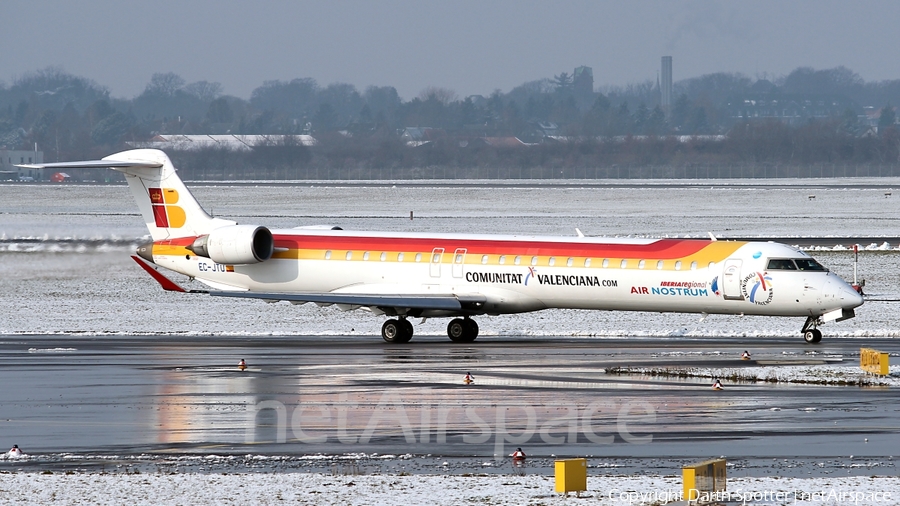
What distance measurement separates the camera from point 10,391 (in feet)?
66.4

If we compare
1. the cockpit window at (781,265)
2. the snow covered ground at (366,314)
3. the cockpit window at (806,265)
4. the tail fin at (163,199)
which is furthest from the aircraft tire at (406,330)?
the cockpit window at (806,265)

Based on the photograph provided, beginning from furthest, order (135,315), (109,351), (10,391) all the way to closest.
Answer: (135,315) → (109,351) → (10,391)

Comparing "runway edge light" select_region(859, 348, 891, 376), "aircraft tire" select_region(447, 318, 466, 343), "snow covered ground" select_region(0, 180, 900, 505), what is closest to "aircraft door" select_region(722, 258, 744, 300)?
"snow covered ground" select_region(0, 180, 900, 505)

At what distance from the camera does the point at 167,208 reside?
108ft

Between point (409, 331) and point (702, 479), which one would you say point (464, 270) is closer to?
point (409, 331)

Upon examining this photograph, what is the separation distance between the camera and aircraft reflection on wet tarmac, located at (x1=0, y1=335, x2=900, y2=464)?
604 inches

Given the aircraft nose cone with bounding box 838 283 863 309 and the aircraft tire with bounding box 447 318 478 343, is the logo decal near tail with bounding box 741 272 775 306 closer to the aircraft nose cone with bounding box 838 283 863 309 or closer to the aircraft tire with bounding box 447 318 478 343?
the aircraft nose cone with bounding box 838 283 863 309

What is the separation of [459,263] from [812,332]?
8.25 metres

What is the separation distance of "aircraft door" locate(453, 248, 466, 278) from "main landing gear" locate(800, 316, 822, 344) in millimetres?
7968

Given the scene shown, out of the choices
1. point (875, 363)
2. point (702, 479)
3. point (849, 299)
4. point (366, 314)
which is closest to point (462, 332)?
point (366, 314)

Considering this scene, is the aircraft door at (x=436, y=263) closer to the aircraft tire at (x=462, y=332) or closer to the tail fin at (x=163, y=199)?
the aircraft tire at (x=462, y=332)

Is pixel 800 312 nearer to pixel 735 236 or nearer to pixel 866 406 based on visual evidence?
pixel 866 406

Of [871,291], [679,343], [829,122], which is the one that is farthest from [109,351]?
[829,122]

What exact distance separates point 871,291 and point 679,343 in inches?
477
